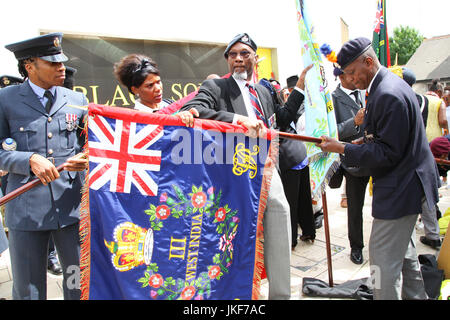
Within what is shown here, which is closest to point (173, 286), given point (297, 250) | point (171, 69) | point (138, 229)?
point (138, 229)

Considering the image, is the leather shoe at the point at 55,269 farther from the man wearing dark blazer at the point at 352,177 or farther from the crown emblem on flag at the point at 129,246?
the man wearing dark blazer at the point at 352,177

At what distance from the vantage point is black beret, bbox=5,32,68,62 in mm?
1970

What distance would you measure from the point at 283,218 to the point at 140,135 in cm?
119

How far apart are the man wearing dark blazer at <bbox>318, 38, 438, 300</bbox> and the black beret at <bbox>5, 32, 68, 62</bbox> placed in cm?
199

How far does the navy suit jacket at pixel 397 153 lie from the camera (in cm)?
190

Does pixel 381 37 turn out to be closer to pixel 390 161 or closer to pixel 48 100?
pixel 390 161

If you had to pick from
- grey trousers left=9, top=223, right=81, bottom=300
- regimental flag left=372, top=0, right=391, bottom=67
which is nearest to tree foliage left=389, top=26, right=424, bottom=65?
regimental flag left=372, top=0, right=391, bottom=67

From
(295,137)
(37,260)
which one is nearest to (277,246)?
(295,137)

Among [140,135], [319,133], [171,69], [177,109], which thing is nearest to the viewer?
[140,135]

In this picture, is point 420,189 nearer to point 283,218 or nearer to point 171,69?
point 283,218

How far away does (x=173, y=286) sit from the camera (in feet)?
6.38

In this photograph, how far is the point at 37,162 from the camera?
1.86m

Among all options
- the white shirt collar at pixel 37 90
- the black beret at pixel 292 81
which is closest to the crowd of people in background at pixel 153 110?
the white shirt collar at pixel 37 90
